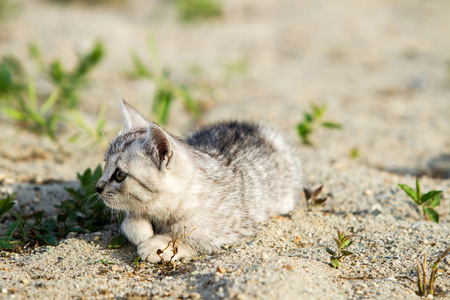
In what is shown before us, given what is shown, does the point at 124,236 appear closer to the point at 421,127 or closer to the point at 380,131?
the point at 380,131

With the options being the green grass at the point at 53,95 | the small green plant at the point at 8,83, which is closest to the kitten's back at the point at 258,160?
the green grass at the point at 53,95

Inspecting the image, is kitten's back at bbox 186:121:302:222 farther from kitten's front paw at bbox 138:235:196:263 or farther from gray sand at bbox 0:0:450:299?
kitten's front paw at bbox 138:235:196:263

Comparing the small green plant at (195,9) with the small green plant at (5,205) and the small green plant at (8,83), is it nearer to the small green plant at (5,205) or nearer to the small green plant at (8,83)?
the small green plant at (8,83)

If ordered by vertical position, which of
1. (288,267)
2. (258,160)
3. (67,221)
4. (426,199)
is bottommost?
(67,221)

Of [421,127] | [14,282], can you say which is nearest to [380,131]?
[421,127]

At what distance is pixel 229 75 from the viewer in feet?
26.2

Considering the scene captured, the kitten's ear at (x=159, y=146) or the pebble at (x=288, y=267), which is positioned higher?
the kitten's ear at (x=159, y=146)

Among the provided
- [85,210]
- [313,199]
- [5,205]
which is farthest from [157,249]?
[313,199]

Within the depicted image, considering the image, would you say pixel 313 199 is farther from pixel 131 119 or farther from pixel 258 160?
pixel 131 119

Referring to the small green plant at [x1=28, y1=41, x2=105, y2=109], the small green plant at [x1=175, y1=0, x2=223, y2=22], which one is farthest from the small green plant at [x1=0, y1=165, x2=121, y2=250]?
the small green plant at [x1=175, y1=0, x2=223, y2=22]

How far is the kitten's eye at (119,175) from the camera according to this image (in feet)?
10.9

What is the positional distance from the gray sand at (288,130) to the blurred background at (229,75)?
0.12 ft

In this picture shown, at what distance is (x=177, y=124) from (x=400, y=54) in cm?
571

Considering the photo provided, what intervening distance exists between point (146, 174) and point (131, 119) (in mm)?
753
